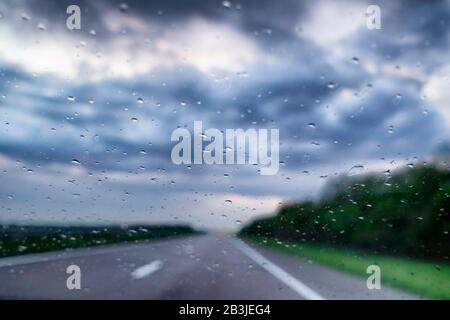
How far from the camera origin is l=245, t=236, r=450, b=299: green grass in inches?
274

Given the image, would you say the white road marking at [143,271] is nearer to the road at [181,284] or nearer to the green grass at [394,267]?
the road at [181,284]

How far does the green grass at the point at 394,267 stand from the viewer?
22.8 ft

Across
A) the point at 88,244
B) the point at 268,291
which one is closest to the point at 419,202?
the point at 268,291

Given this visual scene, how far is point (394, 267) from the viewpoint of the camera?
960 centimetres

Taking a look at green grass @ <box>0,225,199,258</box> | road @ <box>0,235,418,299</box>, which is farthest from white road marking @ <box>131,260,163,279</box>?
green grass @ <box>0,225,199,258</box>
